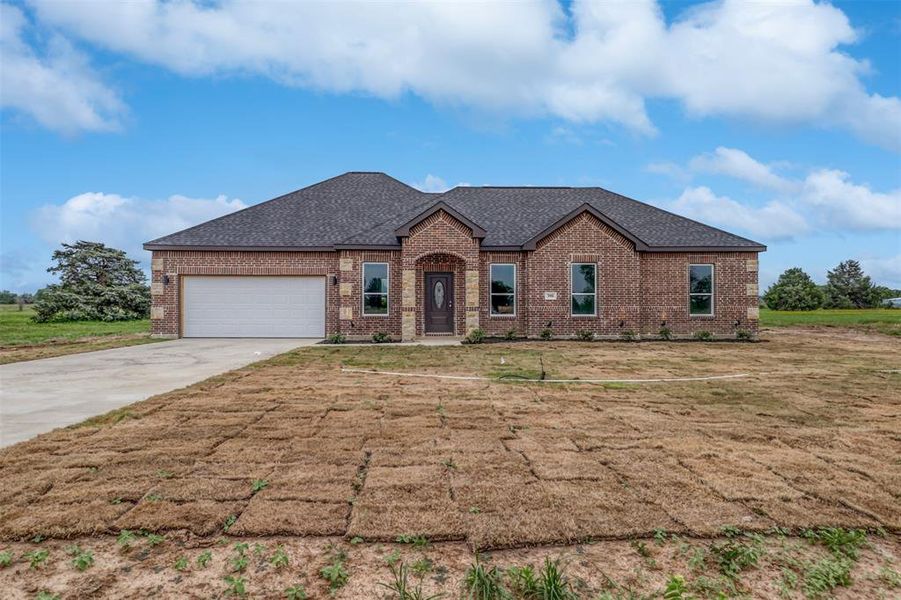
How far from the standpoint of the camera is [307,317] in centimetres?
1761

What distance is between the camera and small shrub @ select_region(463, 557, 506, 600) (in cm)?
223

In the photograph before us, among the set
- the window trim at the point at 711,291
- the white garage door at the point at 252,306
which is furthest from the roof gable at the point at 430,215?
the window trim at the point at 711,291

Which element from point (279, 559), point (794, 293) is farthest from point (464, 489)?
point (794, 293)

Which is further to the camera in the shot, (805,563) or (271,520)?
(271,520)

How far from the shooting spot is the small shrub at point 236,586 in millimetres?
2320

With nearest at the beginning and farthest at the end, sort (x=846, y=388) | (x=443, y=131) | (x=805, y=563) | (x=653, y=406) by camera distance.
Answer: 1. (x=805, y=563)
2. (x=653, y=406)
3. (x=846, y=388)
4. (x=443, y=131)

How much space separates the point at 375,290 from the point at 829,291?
4741 centimetres

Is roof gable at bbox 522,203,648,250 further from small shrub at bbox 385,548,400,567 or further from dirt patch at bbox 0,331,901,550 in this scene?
small shrub at bbox 385,548,400,567

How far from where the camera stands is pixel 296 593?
229 cm

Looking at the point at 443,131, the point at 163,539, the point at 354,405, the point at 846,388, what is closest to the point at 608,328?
the point at 846,388

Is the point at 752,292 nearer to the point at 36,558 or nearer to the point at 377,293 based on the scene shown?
the point at 377,293

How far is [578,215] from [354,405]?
1260 centimetres

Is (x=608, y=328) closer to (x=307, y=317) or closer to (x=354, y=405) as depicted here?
(x=307, y=317)

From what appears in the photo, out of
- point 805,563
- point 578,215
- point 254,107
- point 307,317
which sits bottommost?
point 805,563
